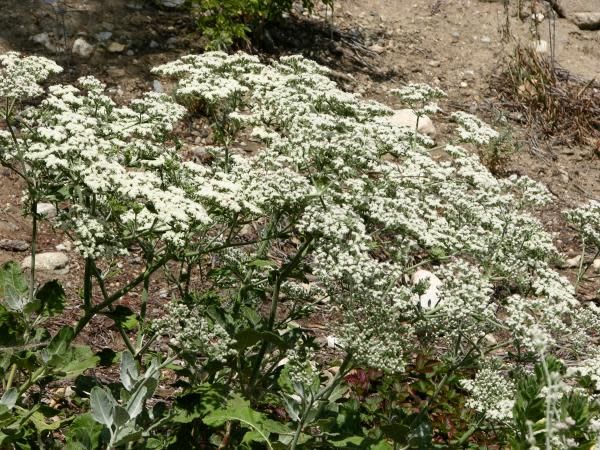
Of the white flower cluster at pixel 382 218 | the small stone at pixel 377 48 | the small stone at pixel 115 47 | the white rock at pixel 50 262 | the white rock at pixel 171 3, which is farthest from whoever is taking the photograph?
the small stone at pixel 377 48

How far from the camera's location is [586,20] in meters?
13.1

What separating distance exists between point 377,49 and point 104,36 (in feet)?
12.8

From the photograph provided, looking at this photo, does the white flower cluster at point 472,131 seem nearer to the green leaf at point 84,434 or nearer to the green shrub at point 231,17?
the green leaf at point 84,434

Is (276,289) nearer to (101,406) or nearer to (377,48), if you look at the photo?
(101,406)

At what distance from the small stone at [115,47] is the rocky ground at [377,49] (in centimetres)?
2

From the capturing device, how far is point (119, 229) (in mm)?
4219

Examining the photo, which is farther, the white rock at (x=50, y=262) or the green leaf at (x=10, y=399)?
the white rock at (x=50, y=262)

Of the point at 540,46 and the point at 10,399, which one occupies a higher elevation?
the point at 10,399

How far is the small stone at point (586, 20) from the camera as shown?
1308 centimetres

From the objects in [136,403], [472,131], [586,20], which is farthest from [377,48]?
[136,403]

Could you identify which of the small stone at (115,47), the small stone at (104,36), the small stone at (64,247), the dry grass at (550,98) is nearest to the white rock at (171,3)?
the small stone at (104,36)

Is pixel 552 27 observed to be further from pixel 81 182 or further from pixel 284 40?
pixel 81 182

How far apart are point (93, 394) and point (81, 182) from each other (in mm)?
986

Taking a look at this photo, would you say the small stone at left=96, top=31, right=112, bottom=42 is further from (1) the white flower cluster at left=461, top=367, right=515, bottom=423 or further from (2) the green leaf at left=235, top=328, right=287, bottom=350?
(1) the white flower cluster at left=461, top=367, right=515, bottom=423
